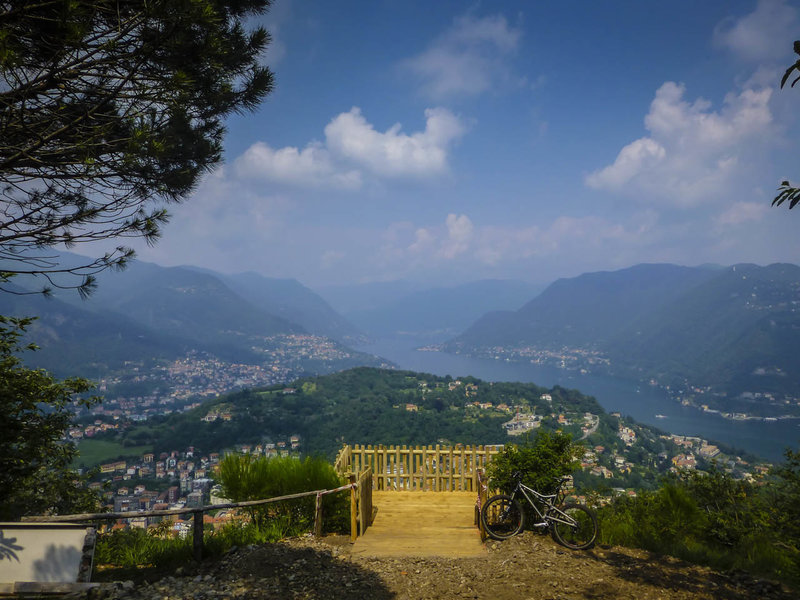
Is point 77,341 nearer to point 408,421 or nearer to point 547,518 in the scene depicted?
point 408,421

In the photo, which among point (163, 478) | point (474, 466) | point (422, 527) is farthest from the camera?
point (163, 478)

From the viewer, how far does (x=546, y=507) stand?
7250 mm

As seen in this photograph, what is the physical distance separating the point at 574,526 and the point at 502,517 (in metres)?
1.17

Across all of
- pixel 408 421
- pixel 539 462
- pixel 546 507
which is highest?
pixel 539 462

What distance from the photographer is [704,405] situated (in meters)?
122

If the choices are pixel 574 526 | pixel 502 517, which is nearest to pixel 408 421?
pixel 502 517

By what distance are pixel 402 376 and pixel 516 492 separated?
79278 millimetres

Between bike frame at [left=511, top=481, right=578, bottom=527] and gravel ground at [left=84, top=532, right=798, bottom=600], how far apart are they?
0.43 meters

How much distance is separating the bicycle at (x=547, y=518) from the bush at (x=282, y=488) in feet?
8.82

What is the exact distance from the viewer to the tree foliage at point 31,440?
646 centimetres

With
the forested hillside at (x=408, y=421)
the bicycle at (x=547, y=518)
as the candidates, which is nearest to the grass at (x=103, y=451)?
the forested hillside at (x=408, y=421)

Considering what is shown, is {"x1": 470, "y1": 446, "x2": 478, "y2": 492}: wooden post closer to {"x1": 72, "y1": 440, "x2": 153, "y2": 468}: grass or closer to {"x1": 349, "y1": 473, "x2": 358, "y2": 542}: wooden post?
{"x1": 349, "y1": 473, "x2": 358, "y2": 542}: wooden post

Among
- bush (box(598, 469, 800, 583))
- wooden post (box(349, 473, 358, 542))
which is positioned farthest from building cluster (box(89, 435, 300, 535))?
bush (box(598, 469, 800, 583))

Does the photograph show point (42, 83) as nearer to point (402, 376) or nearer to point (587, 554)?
point (587, 554)
